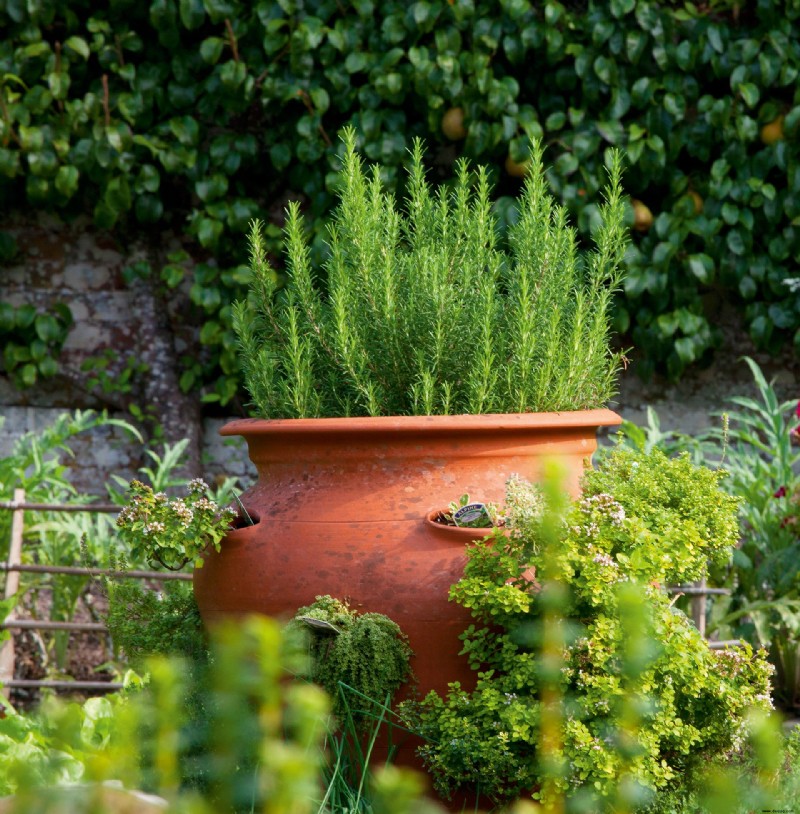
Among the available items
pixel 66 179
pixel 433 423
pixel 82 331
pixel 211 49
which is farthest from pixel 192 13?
pixel 433 423

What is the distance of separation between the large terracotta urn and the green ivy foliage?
7.15 feet

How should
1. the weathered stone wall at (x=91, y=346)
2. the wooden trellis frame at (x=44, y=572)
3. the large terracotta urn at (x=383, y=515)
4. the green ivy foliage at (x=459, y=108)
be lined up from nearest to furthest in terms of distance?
the large terracotta urn at (x=383, y=515), the wooden trellis frame at (x=44, y=572), the green ivy foliage at (x=459, y=108), the weathered stone wall at (x=91, y=346)

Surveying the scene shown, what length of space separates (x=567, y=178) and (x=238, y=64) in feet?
4.69

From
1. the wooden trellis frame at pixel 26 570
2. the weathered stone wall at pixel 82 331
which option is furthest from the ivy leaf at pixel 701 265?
the wooden trellis frame at pixel 26 570

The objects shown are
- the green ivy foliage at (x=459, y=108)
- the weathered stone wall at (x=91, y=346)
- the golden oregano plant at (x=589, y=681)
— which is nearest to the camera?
the golden oregano plant at (x=589, y=681)

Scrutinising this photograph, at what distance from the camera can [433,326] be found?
2.02m

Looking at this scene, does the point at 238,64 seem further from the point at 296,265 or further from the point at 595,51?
the point at 296,265

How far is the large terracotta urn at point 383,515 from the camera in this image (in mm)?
1805

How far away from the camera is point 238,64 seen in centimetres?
407

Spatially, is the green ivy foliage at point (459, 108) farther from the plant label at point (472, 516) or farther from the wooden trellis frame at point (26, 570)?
the plant label at point (472, 516)

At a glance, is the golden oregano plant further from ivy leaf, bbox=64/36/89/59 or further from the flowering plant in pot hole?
ivy leaf, bbox=64/36/89/59

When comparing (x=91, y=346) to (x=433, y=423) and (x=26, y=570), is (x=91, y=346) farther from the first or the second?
(x=433, y=423)

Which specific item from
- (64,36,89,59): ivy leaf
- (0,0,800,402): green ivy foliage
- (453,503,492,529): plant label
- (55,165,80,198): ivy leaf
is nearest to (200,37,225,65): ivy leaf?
(0,0,800,402): green ivy foliage

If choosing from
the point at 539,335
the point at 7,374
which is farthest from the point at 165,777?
the point at 7,374
